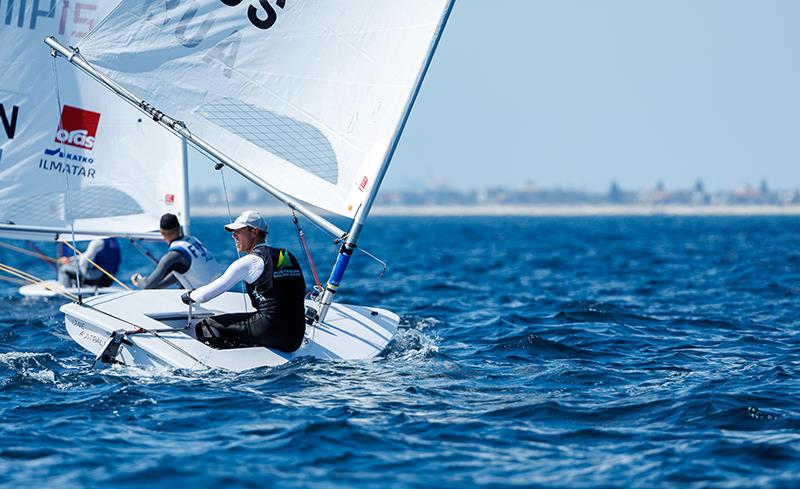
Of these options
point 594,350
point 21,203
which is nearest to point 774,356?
point 594,350

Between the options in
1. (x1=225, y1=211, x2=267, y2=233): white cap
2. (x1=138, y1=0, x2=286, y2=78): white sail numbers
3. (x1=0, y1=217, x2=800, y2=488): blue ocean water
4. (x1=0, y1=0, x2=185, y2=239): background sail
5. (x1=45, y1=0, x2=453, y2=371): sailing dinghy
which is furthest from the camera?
(x1=0, y1=0, x2=185, y2=239): background sail

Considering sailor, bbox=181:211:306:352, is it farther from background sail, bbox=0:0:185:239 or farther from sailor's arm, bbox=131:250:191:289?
background sail, bbox=0:0:185:239

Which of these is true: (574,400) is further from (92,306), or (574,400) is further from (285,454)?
(92,306)

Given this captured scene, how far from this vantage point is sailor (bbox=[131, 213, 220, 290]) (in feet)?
35.4

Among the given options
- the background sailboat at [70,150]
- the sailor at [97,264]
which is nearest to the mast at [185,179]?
the background sailboat at [70,150]

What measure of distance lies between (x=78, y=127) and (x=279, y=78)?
3.90 meters

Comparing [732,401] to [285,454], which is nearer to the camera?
[285,454]

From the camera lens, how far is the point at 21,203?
12.4 meters

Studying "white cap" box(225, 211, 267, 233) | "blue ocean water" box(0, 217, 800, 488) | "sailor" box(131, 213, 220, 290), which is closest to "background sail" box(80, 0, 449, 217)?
"white cap" box(225, 211, 267, 233)

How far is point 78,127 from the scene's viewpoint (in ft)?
41.2

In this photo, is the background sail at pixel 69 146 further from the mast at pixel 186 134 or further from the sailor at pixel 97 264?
the mast at pixel 186 134

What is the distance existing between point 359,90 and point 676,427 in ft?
14.2

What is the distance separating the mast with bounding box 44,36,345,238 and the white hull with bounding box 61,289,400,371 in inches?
39.9

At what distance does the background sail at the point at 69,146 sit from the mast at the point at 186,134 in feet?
7.69
